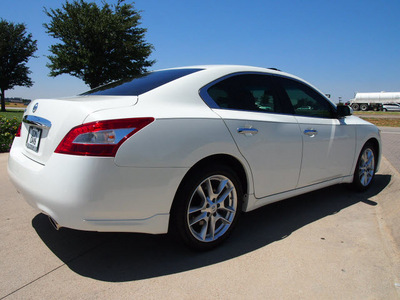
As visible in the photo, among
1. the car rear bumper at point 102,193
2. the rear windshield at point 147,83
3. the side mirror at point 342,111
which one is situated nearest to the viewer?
the car rear bumper at point 102,193

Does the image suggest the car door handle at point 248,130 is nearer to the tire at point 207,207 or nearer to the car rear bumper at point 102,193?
the tire at point 207,207

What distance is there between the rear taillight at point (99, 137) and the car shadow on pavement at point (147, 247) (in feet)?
3.07

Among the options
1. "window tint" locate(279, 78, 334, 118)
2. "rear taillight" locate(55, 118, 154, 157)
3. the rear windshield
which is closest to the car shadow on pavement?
"rear taillight" locate(55, 118, 154, 157)

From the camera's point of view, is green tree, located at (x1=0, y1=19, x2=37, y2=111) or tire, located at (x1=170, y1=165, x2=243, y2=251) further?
green tree, located at (x1=0, y1=19, x2=37, y2=111)

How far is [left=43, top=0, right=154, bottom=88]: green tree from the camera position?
886 inches

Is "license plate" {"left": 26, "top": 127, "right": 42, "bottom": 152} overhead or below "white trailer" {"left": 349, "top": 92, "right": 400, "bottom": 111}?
below

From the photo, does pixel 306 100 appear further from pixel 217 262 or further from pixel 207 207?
pixel 217 262

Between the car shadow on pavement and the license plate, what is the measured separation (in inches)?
34.2

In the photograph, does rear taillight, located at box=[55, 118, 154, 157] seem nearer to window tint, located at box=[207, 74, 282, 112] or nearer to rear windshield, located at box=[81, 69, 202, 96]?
rear windshield, located at box=[81, 69, 202, 96]

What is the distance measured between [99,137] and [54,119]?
0.51 metres

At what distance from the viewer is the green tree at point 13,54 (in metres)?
32.5

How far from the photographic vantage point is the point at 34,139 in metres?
2.54

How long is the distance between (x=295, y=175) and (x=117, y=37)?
22406 millimetres

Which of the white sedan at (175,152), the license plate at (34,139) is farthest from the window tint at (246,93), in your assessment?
the license plate at (34,139)
